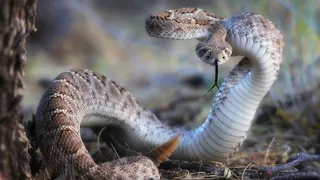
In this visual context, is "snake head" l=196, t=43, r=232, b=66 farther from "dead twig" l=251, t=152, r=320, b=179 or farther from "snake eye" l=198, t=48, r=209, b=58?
"dead twig" l=251, t=152, r=320, b=179

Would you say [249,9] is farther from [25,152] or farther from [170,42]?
[170,42]

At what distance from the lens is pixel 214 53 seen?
3.75m

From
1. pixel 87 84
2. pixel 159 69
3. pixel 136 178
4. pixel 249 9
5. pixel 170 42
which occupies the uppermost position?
pixel 170 42

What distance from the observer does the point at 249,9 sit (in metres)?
6.39

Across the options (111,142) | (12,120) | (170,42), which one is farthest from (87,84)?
(170,42)

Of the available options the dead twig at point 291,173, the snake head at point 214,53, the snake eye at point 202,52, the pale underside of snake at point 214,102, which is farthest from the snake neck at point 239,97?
the dead twig at point 291,173

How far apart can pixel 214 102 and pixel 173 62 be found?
5.78 m

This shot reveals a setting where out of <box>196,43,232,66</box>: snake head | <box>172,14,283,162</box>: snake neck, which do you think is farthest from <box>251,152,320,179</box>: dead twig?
<box>196,43,232,66</box>: snake head

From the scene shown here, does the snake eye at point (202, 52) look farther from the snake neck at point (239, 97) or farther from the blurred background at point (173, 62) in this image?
the blurred background at point (173, 62)

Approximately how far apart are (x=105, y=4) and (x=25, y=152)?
14445mm

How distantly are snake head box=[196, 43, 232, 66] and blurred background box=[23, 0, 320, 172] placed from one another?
1.43 meters

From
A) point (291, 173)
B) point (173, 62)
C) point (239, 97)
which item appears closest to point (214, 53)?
point (239, 97)

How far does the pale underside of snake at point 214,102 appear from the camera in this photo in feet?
12.4

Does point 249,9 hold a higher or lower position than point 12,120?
higher
